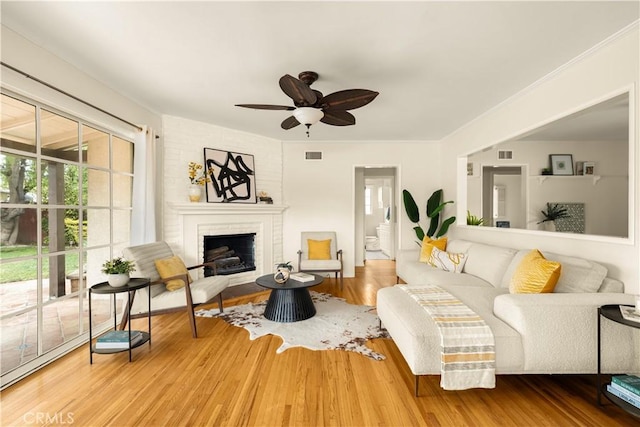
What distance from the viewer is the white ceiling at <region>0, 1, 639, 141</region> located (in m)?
1.94

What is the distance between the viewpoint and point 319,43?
2.30 meters

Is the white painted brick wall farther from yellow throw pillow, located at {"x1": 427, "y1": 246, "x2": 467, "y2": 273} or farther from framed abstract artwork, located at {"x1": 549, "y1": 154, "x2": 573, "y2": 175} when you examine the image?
framed abstract artwork, located at {"x1": 549, "y1": 154, "x2": 573, "y2": 175}

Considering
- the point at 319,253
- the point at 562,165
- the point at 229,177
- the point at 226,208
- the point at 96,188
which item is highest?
the point at 562,165

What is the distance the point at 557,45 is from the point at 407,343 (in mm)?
2515

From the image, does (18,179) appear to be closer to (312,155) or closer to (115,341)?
(115,341)

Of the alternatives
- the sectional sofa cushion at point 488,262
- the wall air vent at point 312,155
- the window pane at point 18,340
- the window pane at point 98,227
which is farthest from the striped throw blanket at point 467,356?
the wall air vent at point 312,155

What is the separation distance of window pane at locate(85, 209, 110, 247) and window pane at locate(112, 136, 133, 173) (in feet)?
1.75

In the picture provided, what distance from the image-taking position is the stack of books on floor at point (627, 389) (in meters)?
1.72

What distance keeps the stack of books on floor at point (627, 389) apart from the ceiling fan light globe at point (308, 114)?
274cm

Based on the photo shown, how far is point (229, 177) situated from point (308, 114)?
8.15 feet

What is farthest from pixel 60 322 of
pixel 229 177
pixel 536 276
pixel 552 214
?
pixel 552 214

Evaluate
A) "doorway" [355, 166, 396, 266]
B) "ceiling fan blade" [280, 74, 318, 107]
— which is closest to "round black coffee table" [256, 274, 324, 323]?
"ceiling fan blade" [280, 74, 318, 107]

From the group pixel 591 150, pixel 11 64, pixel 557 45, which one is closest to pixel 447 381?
pixel 557 45

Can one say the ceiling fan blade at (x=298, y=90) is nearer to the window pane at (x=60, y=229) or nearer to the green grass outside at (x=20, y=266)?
the window pane at (x=60, y=229)
